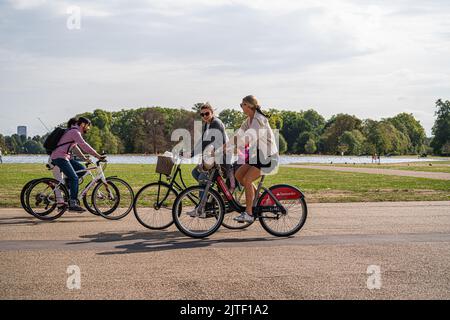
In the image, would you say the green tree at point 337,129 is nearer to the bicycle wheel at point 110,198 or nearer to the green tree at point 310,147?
the green tree at point 310,147

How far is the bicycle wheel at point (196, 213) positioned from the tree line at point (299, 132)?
7855 cm

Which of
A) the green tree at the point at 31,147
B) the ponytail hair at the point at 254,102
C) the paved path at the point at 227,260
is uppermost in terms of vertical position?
the green tree at the point at 31,147

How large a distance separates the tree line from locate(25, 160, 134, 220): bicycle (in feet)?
251

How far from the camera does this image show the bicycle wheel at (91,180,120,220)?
9.55 m

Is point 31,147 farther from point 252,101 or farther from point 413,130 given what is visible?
point 252,101

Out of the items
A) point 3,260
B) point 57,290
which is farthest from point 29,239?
point 57,290

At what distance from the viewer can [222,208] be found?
7551mm

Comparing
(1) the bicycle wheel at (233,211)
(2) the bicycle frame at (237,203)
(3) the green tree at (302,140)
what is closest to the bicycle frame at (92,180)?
(1) the bicycle wheel at (233,211)

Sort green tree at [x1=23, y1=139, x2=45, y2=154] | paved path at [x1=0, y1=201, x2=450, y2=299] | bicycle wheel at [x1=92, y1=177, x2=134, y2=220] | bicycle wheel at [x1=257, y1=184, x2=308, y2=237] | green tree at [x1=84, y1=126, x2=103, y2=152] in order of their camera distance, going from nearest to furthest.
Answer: paved path at [x1=0, y1=201, x2=450, y2=299] < bicycle wheel at [x1=257, y1=184, x2=308, y2=237] < bicycle wheel at [x1=92, y1=177, x2=134, y2=220] < green tree at [x1=84, y1=126, x2=103, y2=152] < green tree at [x1=23, y1=139, x2=45, y2=154]

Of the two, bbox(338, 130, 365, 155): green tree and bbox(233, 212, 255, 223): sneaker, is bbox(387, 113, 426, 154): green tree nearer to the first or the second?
bbox(338, 130, 365, 155): green tree

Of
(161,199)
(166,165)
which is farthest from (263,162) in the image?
(161,199)

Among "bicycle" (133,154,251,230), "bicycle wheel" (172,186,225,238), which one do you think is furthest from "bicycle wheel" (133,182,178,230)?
"bicycle wheel" (172,186,225,238)

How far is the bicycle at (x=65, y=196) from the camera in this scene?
9398 millimetres
